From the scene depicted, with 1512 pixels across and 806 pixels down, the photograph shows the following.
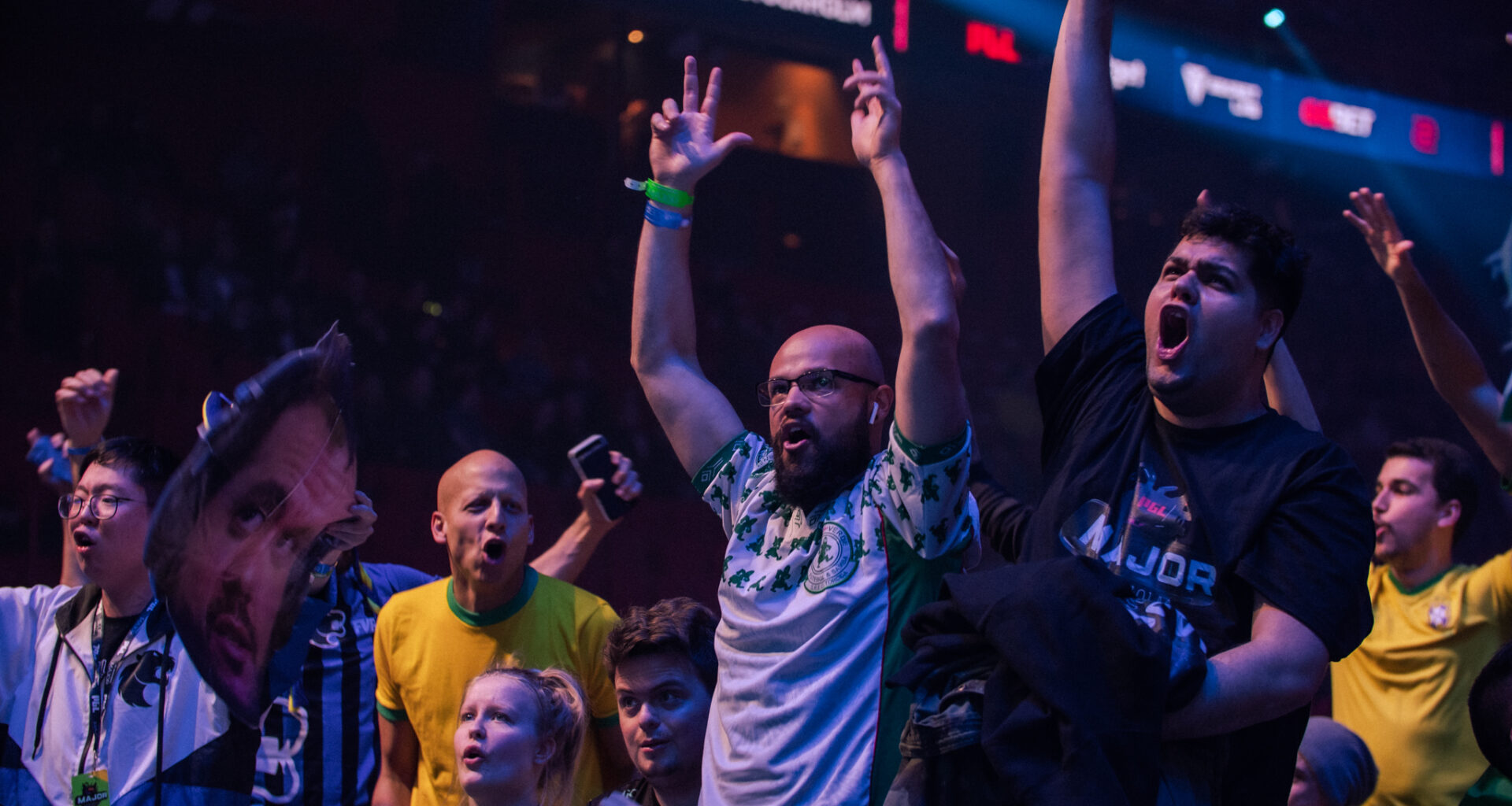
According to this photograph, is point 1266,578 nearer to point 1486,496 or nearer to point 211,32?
point 211,32

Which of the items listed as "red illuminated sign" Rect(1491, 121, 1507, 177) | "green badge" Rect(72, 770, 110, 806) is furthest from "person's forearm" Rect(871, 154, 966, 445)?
"red illuminated sign" Rect(1491, 121, 1507, 177)

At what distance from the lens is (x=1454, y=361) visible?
2354 mm

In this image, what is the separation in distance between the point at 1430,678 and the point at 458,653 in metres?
2.42

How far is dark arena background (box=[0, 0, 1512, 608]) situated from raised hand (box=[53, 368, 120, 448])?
3535mm

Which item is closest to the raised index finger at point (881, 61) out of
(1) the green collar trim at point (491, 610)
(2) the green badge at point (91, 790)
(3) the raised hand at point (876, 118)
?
(3) the raised hand at point (876, 118)

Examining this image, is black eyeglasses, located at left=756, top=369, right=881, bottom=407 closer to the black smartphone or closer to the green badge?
the black smartphone

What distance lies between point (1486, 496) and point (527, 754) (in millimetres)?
9947

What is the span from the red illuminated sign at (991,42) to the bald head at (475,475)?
23.7ft

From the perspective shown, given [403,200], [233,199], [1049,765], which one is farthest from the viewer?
[403,200]

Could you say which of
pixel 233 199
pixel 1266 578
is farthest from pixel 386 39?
pixel 1266 578

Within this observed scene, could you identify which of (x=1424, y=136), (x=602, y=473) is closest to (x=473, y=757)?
(x=602, y=473)

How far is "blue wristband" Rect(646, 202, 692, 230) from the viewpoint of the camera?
89.0 inches

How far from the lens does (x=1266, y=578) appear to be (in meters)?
1.30

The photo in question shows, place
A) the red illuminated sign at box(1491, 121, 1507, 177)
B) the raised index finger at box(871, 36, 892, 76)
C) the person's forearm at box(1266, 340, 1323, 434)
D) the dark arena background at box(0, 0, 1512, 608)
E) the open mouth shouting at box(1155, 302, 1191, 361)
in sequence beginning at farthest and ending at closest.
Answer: the red illuminated sign at box(1491, 121, 1507, 177), the dark arena background at box(0, 0, 1512, 608), the person's forearm at box(1266, 340, 1323, 434), the raised index finger at box(871, 36, 892, 76), the open mouth shouting at box(1155, 302, 1191, 361)
